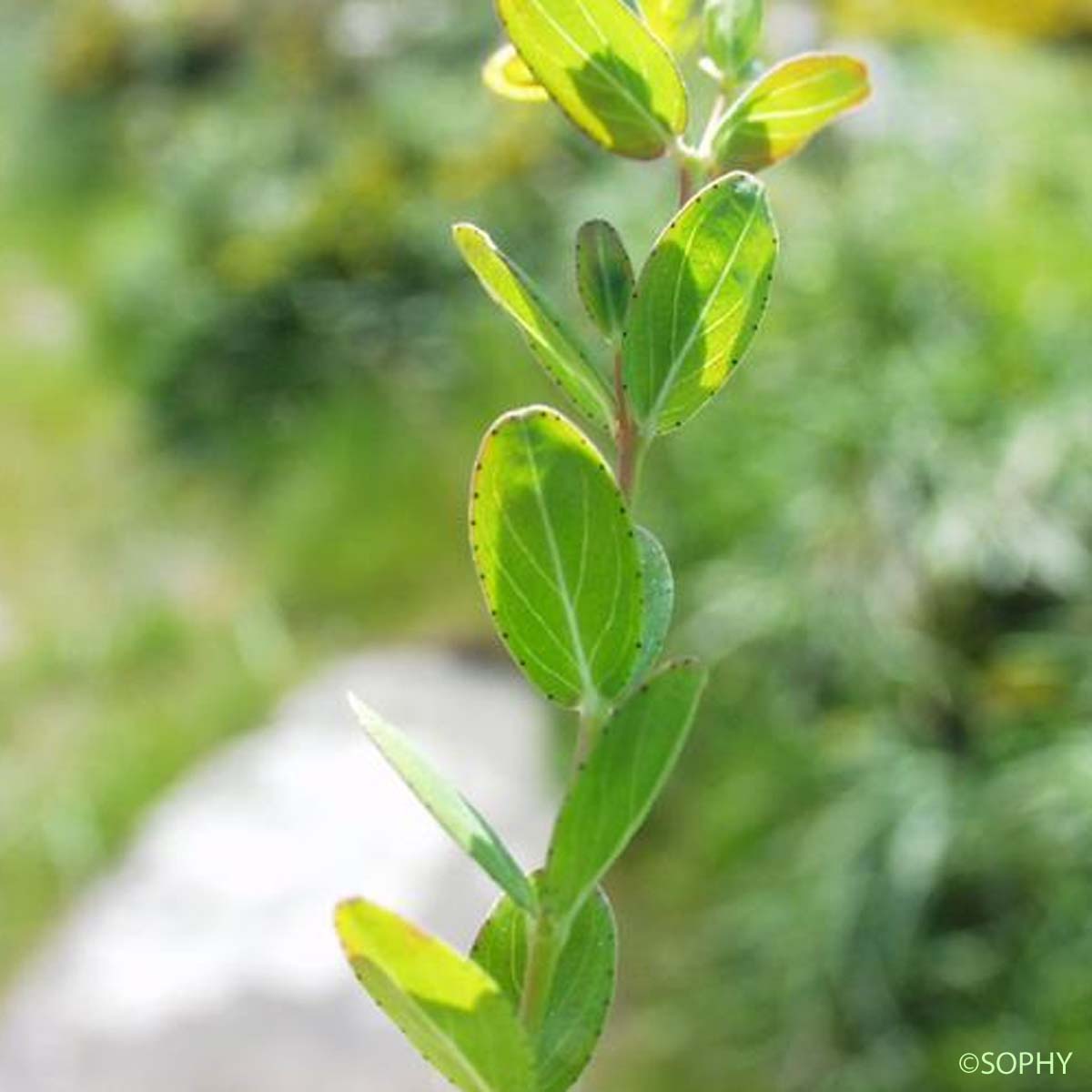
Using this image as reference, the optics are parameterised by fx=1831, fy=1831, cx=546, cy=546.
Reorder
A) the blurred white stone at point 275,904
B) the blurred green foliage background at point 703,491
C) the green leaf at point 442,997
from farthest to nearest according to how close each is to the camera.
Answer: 1. the blurred white stone at point 275,904
2. the blurred green foliage background at point 703,491
3. the green leaf at point 442,997

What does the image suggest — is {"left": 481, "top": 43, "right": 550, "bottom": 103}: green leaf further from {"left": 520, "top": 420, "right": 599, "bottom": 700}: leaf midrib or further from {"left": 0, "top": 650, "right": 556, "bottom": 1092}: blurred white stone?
{"left": 0, "top": 650, "right": 556, "bottom": 1092}: blurred white stone

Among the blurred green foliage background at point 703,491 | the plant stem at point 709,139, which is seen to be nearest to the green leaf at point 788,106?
the plant stem at point 709,139

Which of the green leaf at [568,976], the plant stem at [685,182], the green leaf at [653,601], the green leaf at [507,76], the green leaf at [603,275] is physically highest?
the green leaf at [507,76]

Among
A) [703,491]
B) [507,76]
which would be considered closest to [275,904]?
[703,491]

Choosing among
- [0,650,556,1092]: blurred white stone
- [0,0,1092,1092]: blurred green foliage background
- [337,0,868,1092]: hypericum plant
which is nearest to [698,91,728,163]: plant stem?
[337,0,868,1092]: hypericum plant

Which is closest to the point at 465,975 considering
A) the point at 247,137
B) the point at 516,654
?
the point at 516,654

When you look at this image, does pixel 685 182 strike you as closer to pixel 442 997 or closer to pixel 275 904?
pixel 442 997

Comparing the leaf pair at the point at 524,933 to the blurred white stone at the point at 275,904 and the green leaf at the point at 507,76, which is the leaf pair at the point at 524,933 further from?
the blurred white stone at the point at 275,904
